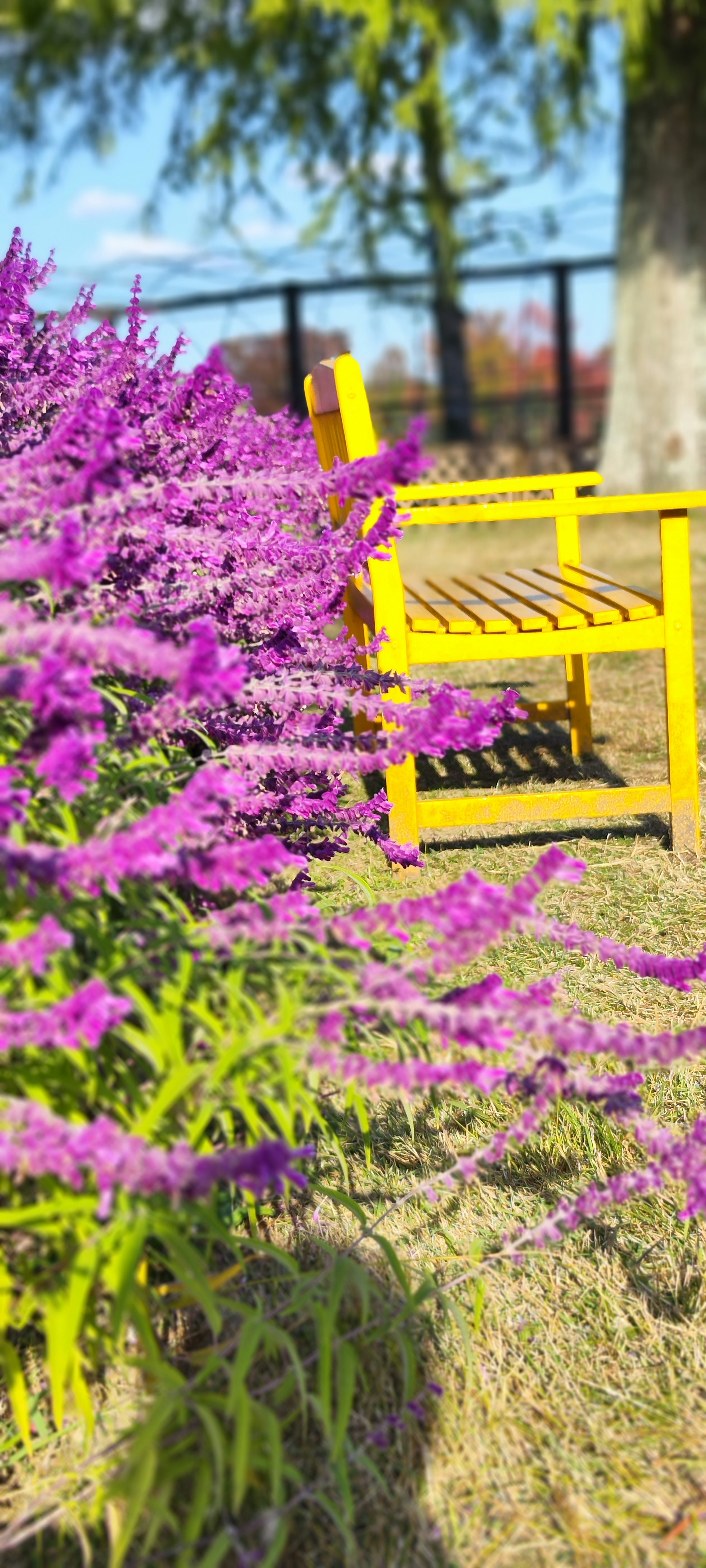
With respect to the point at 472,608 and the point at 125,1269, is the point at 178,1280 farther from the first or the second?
the point at 472,608

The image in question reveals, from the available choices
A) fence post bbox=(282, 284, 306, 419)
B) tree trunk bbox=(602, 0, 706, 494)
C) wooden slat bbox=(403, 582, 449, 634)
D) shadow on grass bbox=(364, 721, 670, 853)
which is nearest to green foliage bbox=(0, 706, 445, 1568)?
wooden slat bbox=(403, 582, 449, 634)

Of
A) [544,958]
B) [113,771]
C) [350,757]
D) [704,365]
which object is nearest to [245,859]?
[113,771]

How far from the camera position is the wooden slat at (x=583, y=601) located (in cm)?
325

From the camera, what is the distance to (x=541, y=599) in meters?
3.64

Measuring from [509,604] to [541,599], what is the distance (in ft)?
0.30

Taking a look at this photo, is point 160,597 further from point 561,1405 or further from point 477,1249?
point 561,1405

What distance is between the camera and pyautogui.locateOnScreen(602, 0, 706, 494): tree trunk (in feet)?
34.2

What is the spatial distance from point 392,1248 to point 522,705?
304cm

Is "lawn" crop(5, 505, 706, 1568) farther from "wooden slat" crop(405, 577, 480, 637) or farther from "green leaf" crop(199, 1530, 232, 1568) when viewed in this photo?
"wooden slat" crop(405, 577, 480, 637)

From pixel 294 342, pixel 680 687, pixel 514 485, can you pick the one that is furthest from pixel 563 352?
pixel 680 687

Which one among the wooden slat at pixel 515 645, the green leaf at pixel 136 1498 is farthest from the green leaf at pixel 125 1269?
the wooden slat at pixel 515 645

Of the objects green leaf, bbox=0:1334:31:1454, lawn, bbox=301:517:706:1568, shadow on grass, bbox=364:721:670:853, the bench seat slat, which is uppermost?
the bench seat slat

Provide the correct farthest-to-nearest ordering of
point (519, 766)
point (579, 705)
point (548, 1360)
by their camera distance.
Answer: point (519, 766), point (579, 705), point (548, 1360)

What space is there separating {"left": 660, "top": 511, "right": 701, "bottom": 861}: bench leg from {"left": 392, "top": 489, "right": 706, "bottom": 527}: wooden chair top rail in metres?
0.05
